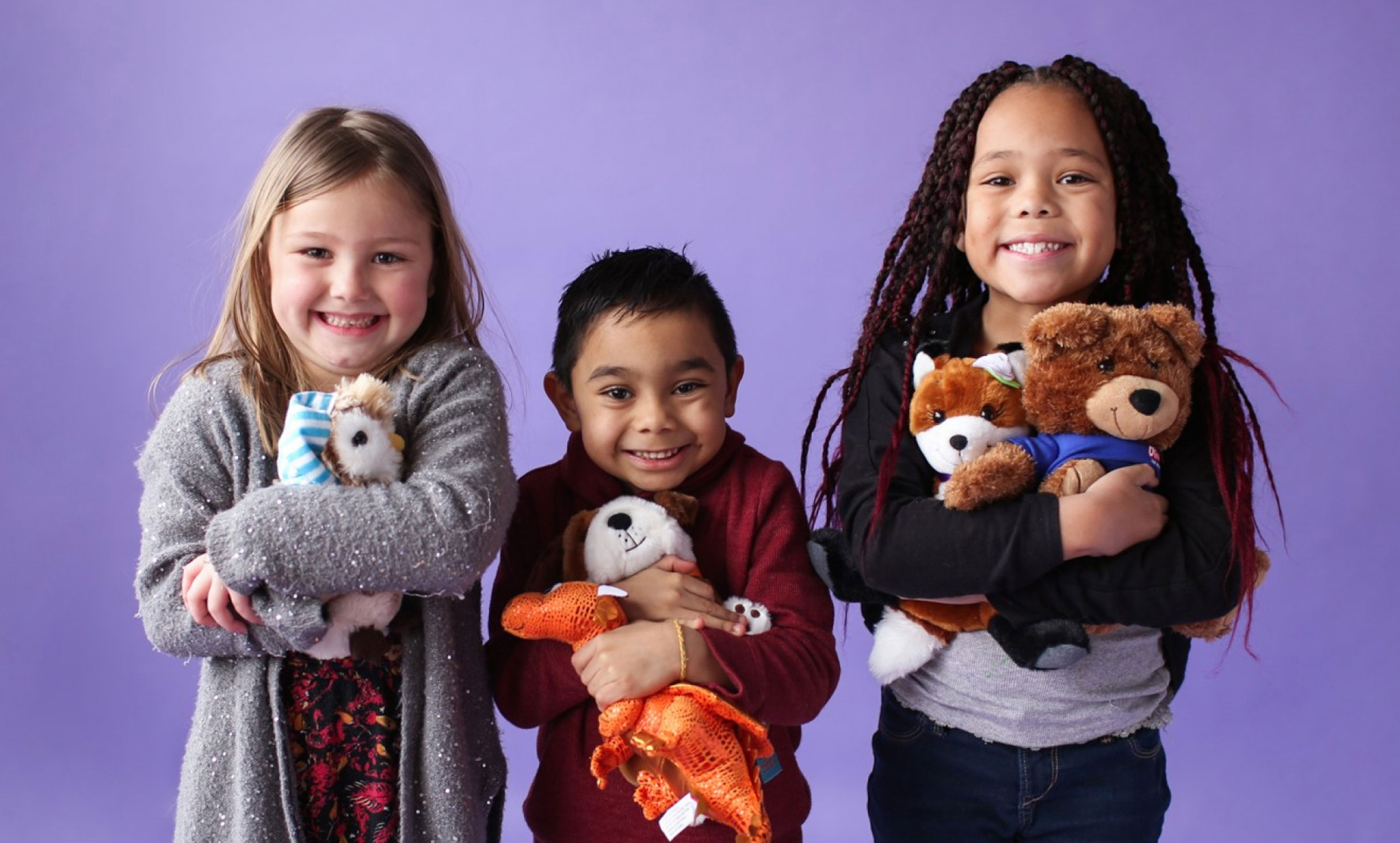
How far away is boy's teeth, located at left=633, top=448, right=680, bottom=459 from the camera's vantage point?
1.92m

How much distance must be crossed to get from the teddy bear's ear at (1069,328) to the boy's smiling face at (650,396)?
0.50 m

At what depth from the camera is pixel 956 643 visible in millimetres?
1869

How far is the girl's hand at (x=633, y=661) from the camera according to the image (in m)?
1.72

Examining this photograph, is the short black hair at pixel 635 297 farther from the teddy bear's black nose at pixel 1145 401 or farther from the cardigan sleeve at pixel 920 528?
the teddy bear's black nose at pixel 1145 401

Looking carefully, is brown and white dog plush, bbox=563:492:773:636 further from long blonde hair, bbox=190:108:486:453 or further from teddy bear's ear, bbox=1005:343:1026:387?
teddy bear's ear, bbox=1005:343:1026:387

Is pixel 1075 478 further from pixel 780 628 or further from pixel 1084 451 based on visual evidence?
pixel 780 628

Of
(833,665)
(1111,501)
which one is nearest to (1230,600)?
(1111,501)

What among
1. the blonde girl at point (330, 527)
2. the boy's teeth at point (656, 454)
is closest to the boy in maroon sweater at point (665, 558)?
the boy's teeth at point (656, 454)

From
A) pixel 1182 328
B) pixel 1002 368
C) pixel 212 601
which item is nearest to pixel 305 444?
pixel 212 601

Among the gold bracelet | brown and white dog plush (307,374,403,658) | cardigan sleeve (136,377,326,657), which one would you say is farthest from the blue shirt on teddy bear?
cardigan sleeve (136,377,326,657)

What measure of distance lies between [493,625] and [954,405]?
0.78 meters

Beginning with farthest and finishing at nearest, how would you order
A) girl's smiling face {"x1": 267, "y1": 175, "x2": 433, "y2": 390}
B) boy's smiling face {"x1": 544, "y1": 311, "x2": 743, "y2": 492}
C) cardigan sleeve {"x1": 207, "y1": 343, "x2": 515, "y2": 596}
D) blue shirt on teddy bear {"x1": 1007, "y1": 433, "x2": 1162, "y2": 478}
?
boy's smiling face {"x1": 544, "y1": 311, "x2": 743, "y2": 492} < girl's smiling face {"x1": 267, "y1": 175, "x2": 433, "y2": 390} < blue shirt on teddy bear {"x1": 1007, "y1": 433, "x2": 1162, "y2": 478} < cardigan sleeve {"x1": 207, "y1": 343, "x2": 515, "y2": 596}

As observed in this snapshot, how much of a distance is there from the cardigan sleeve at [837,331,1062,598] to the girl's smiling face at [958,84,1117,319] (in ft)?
0.72

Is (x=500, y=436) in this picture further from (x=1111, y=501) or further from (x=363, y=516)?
(x=1111, y=501)
